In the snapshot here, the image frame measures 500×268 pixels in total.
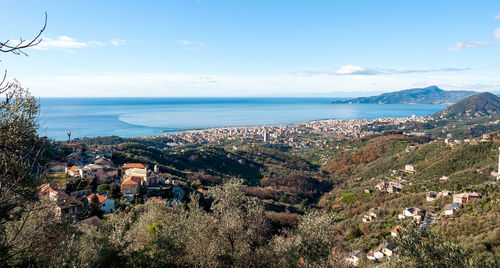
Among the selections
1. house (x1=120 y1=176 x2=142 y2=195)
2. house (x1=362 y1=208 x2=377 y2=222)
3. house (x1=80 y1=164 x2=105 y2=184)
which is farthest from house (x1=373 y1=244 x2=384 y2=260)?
house (x1=80 y1=164 x2=105 y2=184)

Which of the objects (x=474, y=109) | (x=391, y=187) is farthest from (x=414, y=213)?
(x=474, y=109)

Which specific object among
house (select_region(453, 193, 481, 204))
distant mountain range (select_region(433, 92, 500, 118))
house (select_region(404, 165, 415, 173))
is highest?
distant mountain range (select_region(433, 92, 500, 118))

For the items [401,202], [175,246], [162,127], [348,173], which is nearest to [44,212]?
[175,246]

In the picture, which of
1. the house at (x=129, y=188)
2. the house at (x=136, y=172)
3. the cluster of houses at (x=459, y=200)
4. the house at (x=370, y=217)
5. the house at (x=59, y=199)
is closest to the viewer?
the house at (x=59, y=199)

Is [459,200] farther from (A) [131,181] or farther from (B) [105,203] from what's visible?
(B) [105,203]

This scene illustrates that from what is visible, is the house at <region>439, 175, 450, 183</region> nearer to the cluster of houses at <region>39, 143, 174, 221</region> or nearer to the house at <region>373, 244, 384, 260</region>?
the house at <region>373, 244, 384, 260</region>

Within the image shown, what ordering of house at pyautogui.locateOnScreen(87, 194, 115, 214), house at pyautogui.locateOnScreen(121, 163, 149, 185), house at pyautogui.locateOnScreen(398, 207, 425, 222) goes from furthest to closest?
house at pyautogui.locateOnScreen(121, 163, 149, 185) → house at pyautogui.locateOnScreen(398, 207, 425, 222) → house at pyautogui.locateOnScreen(87, 194, 115, 214)

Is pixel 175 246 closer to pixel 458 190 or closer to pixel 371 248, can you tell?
pixel 371 248

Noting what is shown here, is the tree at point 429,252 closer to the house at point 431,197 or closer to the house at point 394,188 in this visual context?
the house at point 431,197

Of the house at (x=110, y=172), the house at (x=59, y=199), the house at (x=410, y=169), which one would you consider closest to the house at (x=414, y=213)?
the house at (x=410, y=169)
